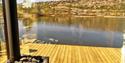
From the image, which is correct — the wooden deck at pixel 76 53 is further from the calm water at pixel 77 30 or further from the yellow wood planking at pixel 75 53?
the calm water at pixel 77 30

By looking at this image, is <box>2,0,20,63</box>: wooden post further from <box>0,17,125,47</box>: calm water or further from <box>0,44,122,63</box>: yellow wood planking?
<box>0,17,125,47</box>: calm water

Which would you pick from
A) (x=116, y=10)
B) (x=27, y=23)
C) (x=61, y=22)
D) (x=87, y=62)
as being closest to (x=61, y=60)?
(x=87, y=62)

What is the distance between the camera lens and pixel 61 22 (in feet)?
15.3

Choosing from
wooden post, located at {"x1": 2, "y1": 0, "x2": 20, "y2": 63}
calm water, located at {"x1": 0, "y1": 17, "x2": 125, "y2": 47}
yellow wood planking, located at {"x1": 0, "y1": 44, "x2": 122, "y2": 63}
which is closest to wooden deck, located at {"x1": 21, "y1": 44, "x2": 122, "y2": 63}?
yellow wood planking, located at {"x1": 0, "y1": 44, "x2": 122, "y2": 63}

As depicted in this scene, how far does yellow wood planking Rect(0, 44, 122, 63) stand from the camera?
4398mm

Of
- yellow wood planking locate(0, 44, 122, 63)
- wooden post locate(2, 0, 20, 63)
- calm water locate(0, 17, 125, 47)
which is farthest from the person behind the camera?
calm water locate(0, 17, 125, 47)

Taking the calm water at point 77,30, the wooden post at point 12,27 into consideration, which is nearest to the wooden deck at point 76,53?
the calm water at point 77,30

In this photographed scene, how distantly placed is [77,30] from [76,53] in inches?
22.3

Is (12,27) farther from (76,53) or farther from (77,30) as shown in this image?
(76,53)

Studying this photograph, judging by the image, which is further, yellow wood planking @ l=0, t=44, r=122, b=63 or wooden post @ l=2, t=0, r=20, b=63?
yellow wood planking @ l=0, t=44, r=122, b=63

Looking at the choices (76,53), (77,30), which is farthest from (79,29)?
(76,53)

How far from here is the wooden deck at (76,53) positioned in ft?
14.4

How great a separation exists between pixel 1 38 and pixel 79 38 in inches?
66.2

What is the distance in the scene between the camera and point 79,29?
4.68 meters
